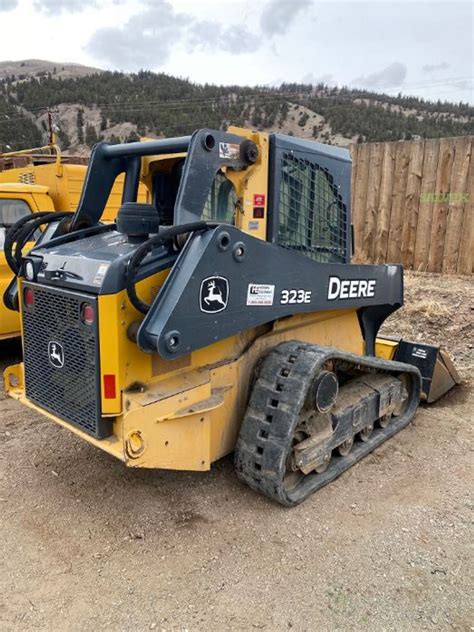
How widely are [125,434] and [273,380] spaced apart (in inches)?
43.2

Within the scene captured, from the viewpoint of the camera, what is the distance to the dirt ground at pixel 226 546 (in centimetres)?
270

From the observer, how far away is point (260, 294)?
3326 millimetres

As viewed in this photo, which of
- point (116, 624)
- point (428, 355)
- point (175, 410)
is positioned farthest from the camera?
point (428, 355)

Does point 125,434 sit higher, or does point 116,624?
point 125,434

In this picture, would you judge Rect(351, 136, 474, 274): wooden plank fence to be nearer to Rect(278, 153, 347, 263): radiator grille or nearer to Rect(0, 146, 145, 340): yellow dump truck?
Rect(0, 146, 145, 340): yellow dump truck

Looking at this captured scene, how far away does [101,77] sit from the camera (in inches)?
2404

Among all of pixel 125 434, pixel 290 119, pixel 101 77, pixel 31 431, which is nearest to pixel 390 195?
pixel 31 431

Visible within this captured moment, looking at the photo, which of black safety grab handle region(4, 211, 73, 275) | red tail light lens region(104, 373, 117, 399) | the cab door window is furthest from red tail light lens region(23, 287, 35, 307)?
the cab door window

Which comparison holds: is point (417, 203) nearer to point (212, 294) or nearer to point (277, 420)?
point (277, 420)

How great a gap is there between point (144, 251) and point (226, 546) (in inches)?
69.1

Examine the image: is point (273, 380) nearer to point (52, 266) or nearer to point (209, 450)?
point (209, 450)

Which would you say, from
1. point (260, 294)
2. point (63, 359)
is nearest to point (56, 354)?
point (63, 359)

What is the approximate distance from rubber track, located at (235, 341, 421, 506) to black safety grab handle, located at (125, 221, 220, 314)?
3.56 feet

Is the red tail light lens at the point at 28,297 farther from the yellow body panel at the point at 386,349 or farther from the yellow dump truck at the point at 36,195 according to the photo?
the yellow body panel at the point at 386,349
